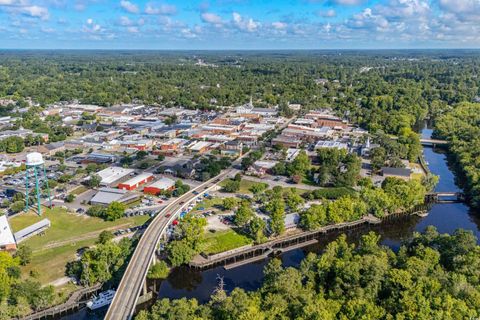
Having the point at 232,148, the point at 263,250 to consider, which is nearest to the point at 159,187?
the point at 263,250

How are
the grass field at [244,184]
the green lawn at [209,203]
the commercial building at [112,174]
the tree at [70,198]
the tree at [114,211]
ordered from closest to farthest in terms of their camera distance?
the tree at [114,211] < the green lawn at [209,203] < the tree at [70,198] < the grass field at [244,184] < the commercial building at [112,174]

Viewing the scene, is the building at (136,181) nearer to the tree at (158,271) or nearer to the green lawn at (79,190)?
the green lawn at (79,190)

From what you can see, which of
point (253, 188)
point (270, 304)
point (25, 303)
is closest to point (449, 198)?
point (253, 188)

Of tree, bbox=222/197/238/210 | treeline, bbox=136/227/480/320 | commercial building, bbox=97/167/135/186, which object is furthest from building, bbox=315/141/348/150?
treeline, bbox=136/227/480/320

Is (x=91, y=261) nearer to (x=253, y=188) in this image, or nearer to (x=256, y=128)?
(x=253, y=188)

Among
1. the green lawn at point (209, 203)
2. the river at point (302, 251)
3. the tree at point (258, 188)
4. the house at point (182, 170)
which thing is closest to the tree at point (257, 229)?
the river at point (302, 251)

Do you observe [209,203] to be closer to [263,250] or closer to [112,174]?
[263,250]
